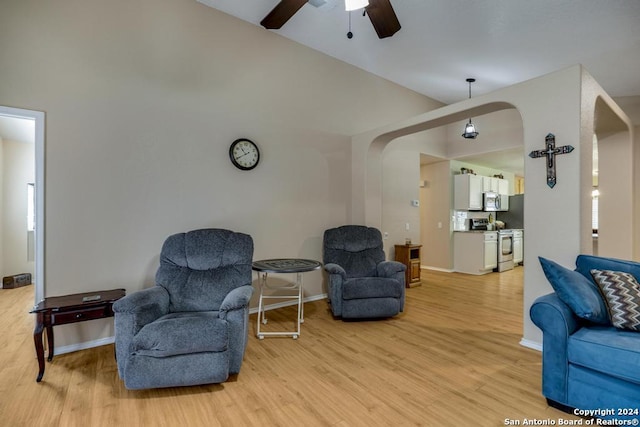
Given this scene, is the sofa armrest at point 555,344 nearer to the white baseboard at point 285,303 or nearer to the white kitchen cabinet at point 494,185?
the white baseboard at point 285,303

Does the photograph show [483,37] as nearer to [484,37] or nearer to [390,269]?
[484,37]

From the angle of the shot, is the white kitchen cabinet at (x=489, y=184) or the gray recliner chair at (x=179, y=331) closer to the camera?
the gray recliner chair at (x=179, y=331)

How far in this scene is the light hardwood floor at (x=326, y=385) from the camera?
1.84m

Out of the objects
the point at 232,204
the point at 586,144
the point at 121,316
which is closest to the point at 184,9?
the point at 232,204

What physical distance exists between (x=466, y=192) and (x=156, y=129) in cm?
578

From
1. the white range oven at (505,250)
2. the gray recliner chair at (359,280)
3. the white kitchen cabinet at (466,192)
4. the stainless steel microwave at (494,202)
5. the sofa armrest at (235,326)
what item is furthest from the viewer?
the stainless steel microwave at (494,202)

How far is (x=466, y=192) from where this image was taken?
638 cm

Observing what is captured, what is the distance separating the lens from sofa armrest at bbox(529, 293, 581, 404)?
1.85 m

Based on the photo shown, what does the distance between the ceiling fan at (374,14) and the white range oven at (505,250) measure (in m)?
5.45

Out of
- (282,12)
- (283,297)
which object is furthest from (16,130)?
(283,297)

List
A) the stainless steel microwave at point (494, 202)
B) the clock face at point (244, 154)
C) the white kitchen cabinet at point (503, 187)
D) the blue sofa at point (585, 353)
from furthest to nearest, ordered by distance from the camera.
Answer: the white kitchen cabinet at point (503, 187)
the stainless steel microwave at point (494, 202)
the clock face at point (244, 154)
the blue sofa at point (585, 353)

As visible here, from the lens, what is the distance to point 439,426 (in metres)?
1.75

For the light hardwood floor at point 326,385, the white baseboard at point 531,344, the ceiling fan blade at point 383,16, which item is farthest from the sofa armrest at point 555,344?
the ceiling fan blade at point 383,16

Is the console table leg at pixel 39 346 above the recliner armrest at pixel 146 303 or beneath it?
beneath
